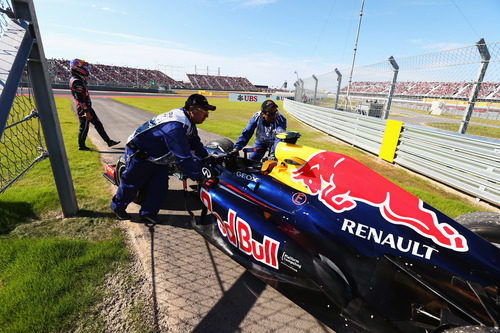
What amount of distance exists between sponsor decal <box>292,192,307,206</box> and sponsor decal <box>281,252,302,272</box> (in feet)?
1.79

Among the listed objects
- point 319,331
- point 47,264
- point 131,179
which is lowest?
point 319,331

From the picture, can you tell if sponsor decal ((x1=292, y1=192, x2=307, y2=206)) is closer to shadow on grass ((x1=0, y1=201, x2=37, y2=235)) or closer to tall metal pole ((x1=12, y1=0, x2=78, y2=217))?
tall metal pole ((x1=12, y1=0, x2=78, y2=217))

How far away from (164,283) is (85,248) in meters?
1.11

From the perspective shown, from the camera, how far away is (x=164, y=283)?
8.16ft

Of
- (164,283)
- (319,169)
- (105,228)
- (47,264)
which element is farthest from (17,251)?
(319,169)

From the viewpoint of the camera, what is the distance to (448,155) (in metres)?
5.88

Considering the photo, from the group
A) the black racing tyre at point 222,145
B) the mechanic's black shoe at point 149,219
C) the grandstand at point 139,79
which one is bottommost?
the mechanic's black shoe at point 149,219

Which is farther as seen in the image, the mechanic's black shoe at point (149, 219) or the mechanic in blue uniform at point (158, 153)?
the mechanic's black shoe at point (149, 219)

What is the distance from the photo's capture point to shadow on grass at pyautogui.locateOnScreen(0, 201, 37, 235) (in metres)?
3.12

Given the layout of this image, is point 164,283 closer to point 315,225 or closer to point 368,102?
point 315,225

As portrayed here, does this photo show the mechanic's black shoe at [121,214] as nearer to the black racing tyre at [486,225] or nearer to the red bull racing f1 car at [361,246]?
the red bull racing f1 car at [361,246]

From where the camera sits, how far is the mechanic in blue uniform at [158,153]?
9.34 feet

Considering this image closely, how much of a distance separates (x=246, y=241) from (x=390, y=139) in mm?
6921

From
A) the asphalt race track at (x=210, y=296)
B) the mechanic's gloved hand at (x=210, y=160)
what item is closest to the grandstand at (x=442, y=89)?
the mechanic's gloved hand at (x=210, y=160)
